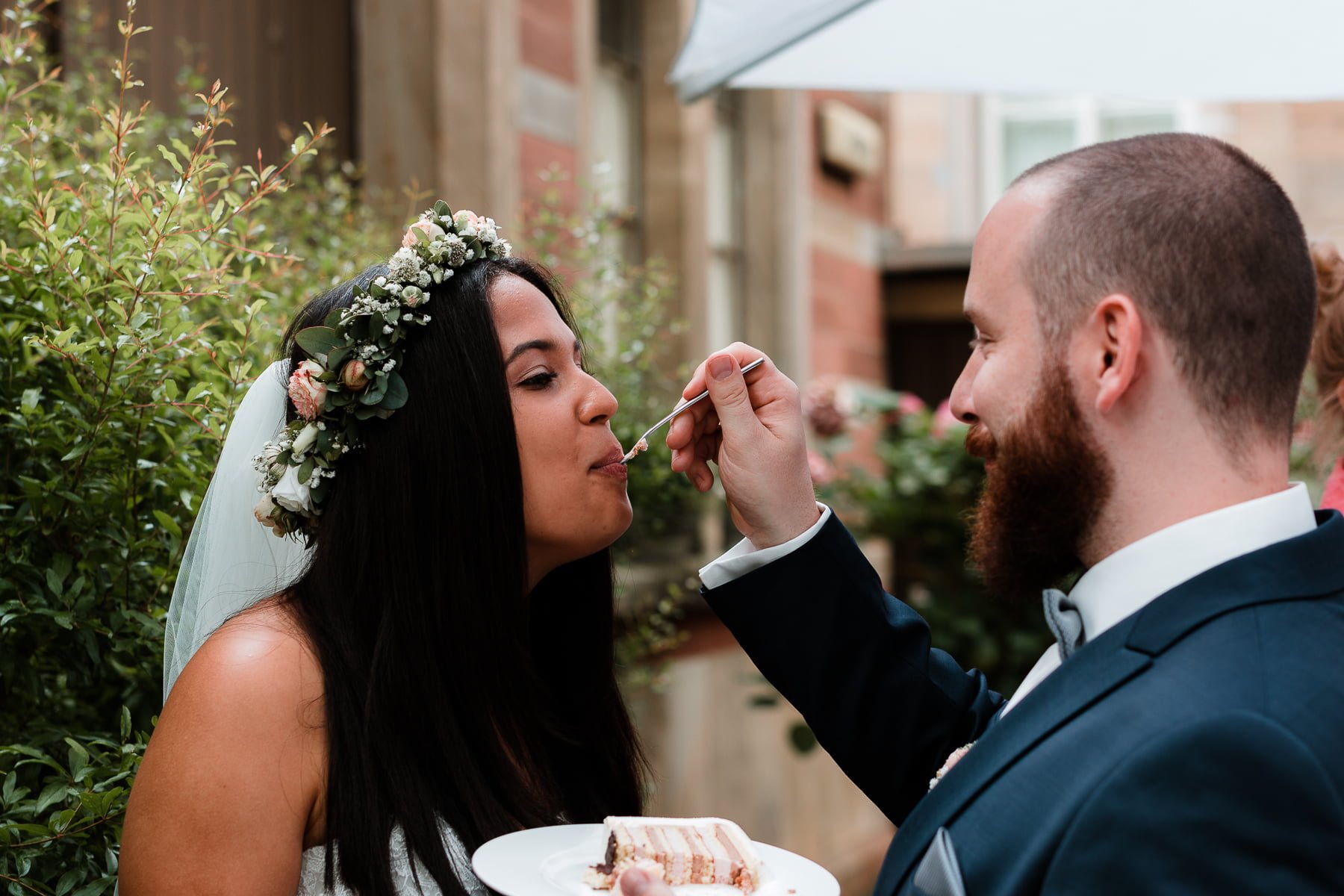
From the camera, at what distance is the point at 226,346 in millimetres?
2160

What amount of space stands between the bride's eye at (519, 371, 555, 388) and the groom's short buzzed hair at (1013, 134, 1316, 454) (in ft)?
3.01

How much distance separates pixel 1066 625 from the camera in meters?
1.46

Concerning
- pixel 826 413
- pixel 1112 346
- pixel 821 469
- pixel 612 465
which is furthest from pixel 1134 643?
pixel 826 413

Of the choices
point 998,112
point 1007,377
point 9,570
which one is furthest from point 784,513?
point 998,112

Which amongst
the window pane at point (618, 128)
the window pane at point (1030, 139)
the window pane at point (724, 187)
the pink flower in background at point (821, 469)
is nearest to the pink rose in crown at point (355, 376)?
the pink flower in background at point (821, 469)

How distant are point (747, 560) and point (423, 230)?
77 centimetres

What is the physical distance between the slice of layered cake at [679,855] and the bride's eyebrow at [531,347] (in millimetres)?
782

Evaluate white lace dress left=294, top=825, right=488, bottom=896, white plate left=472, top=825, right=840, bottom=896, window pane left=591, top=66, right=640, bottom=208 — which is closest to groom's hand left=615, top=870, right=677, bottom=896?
white plate left=472, top=825, right=840, bottom=896

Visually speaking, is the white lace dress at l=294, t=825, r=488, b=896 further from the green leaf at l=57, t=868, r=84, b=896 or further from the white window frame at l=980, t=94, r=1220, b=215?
the white window frame at l=980, t=94, r=1220, b=215

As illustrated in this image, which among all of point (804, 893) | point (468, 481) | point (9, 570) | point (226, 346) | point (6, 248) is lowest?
point (804, 893)

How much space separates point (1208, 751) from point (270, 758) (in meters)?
1.19

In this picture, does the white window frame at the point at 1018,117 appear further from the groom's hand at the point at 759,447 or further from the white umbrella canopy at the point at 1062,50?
the groom's hand at the point at 759,447

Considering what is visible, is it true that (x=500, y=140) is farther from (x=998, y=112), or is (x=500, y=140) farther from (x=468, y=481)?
(x=998, y=112)

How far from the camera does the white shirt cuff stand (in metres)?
1.93
